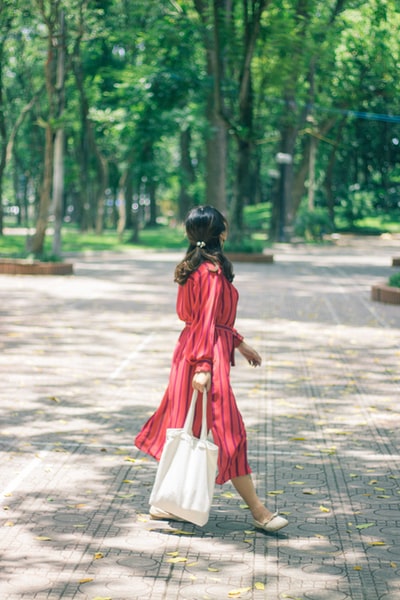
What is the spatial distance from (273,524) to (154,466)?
67.0 inches

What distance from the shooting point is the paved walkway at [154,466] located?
16.6 feet

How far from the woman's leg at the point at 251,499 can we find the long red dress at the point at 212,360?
0.05 meters

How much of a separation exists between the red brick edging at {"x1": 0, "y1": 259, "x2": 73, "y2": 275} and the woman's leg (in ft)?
66.5

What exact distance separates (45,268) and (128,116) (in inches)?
557

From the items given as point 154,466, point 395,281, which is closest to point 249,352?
point 154,466

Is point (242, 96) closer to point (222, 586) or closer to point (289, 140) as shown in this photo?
point (289, 140)

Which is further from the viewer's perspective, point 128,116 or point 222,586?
point 128,116

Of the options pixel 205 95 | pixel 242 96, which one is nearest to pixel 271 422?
pixel 242 96

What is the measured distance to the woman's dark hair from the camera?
5695mm

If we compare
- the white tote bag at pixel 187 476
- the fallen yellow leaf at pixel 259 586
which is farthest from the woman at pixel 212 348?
the fallen yellow leaf at pixel 259 586

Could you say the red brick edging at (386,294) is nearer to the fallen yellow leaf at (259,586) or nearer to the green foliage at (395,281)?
the green foliage at (395,281)

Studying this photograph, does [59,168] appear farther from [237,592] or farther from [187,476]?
[237,592]

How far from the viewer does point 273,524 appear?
572 centimetres

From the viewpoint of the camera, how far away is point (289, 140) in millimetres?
48438
